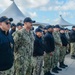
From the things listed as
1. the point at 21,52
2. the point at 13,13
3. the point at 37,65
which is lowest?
the point at 37,65

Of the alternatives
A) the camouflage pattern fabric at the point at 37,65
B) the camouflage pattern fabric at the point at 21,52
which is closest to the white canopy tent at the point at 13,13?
the camouflage pattern fabric at the point at 37,65

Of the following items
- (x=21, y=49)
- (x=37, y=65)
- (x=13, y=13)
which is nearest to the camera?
(x=21, y=49)

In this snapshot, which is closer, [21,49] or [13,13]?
[21,49]

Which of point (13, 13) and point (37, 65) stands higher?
point (13, 13)

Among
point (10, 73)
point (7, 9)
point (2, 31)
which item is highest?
Result: point (7, 9)

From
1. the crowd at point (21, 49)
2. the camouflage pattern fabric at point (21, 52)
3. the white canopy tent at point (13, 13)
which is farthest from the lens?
the white canopy tent at point (13, 13)

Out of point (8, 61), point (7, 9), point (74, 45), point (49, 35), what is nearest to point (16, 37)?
point (8, 61)

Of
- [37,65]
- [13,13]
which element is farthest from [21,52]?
[13,13]

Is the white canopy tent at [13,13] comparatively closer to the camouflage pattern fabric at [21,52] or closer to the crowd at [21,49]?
the crowd at [21,49]

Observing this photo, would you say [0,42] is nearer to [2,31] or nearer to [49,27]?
[2,31]

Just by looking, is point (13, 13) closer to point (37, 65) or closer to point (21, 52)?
point (37, 65)

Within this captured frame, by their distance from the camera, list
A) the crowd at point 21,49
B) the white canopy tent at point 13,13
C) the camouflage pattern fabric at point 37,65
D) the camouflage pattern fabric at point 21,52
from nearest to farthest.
→ the crowd at point 21,49, the camouflage pattern fabric at point 21,52, the camouflage pattern fabric at point 37,65, the white canopy tent at point 13,13

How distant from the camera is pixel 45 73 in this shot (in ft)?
25.4

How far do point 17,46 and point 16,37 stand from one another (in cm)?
20
